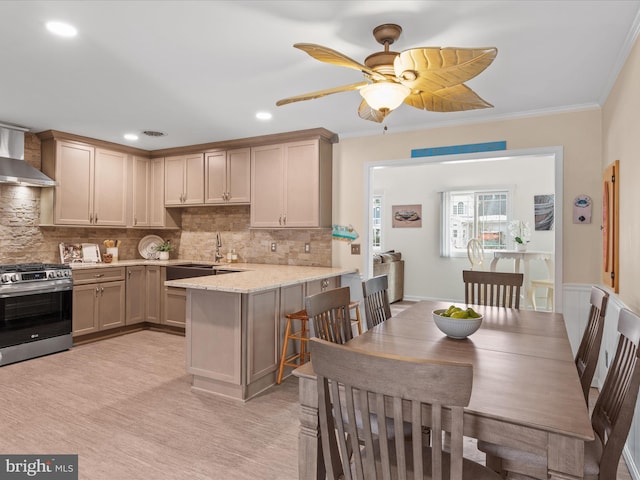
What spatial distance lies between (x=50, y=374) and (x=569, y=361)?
4.03 m

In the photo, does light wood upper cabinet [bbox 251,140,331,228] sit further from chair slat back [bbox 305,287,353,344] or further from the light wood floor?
chair slat back [bbox 305,287,353,344]

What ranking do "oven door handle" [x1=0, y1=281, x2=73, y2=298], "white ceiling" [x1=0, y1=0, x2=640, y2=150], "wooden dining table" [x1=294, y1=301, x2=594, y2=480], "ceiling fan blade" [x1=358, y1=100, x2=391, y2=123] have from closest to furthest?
1. "wooden dining table" [x1=294, y1=301, x2=594, y2=480]
2. "white ceiling" [x1=0, y1=0, x2=640, y2=150]
3. "ceiling fan blade" [x1=358, y1=100, x2=391, y2=123]
4. "oven door handle" [x1=0, y1=281, x2=73, y2=298]

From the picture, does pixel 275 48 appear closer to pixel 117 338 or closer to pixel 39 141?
pixel 39 141

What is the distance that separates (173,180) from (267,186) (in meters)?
1.57

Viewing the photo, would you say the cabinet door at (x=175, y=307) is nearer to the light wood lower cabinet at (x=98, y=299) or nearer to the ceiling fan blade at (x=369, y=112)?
the light wood lower cabinet at (x=98, y=299)

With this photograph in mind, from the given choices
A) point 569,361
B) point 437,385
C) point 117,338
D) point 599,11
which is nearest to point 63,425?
point 117,338

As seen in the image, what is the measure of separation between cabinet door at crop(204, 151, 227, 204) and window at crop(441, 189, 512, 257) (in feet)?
13.4

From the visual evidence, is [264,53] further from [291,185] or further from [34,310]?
[34,310]

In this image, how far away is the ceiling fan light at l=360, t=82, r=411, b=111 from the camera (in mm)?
2066

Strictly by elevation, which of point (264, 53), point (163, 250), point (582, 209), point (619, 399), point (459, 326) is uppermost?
point (264, 53)

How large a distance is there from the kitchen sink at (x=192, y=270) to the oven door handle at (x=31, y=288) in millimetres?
1085

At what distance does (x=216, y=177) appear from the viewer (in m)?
5.04

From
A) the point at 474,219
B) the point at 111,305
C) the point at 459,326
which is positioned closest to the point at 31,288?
the point at 111,305

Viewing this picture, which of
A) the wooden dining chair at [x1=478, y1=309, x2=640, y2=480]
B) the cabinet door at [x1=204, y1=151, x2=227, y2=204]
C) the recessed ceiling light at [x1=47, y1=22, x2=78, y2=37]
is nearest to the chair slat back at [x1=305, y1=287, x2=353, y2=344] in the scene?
the wooden dining chair at [x1=478, y1=309, x2=640, y2=480]
